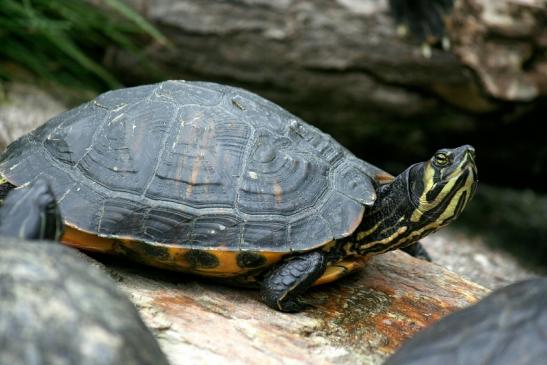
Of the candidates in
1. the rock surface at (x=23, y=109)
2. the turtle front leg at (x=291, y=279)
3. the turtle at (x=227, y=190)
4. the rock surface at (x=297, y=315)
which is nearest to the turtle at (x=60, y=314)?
Answer: the rock surface at (x=297, y=315)

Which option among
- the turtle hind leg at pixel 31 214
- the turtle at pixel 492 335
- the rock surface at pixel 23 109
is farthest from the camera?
the rock surface at pixel 23 109

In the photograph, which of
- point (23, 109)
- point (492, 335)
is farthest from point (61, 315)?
point (23, 109)

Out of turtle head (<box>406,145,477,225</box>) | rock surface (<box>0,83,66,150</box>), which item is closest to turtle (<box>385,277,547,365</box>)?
turtle head (<box>406,145,477,225</box>)

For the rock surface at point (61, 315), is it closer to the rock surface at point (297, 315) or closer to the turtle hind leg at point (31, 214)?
the turtle hind leg at point (31, 214)

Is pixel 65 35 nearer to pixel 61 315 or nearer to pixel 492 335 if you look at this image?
pixel 61 315

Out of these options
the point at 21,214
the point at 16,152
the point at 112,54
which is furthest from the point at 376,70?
the point at 21,214

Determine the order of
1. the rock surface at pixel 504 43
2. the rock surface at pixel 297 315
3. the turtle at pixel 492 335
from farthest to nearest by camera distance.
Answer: the rock surface at pixel 504 43, the rock surface at pixel 297 315, the turtle at pixel 492 335

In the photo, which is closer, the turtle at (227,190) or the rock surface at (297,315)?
the rock surface at (297,315)

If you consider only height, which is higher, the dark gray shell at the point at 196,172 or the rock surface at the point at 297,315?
the dark gray shell at the point at 196,172

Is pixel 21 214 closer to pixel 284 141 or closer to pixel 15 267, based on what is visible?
pixel 15 267
